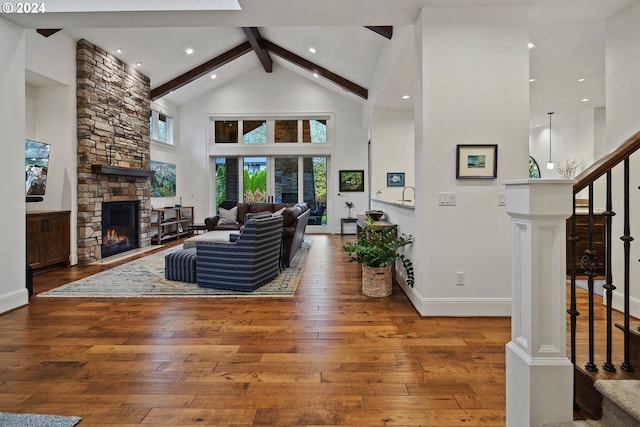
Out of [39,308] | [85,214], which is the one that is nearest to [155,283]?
[39,308]

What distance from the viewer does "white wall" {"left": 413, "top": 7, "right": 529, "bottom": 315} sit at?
318cm

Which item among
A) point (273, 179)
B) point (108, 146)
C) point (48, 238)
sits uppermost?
point (108, 146)

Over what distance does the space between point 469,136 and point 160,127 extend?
8348 millimetres

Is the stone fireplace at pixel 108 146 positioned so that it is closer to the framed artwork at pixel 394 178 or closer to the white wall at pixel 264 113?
the white wall at pixel 264 113

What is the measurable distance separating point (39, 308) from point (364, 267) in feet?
10.7

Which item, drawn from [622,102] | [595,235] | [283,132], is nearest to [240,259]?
[622,102]

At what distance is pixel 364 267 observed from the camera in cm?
396

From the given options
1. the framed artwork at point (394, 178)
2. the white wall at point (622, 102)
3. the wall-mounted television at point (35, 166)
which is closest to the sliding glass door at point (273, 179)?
the framed artwork at point (394, 178)

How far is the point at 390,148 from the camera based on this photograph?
7258 mm

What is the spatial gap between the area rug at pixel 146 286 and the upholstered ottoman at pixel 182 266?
0.07 meters

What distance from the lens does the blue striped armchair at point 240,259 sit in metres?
3.97

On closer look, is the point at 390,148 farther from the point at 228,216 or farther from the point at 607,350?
the point at 607,350

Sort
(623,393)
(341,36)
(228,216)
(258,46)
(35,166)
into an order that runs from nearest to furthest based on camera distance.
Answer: (623,393) → (35,166) → (341,36) → (258,46) → (228,216)

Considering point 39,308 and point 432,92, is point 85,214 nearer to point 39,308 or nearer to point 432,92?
point 39,308
